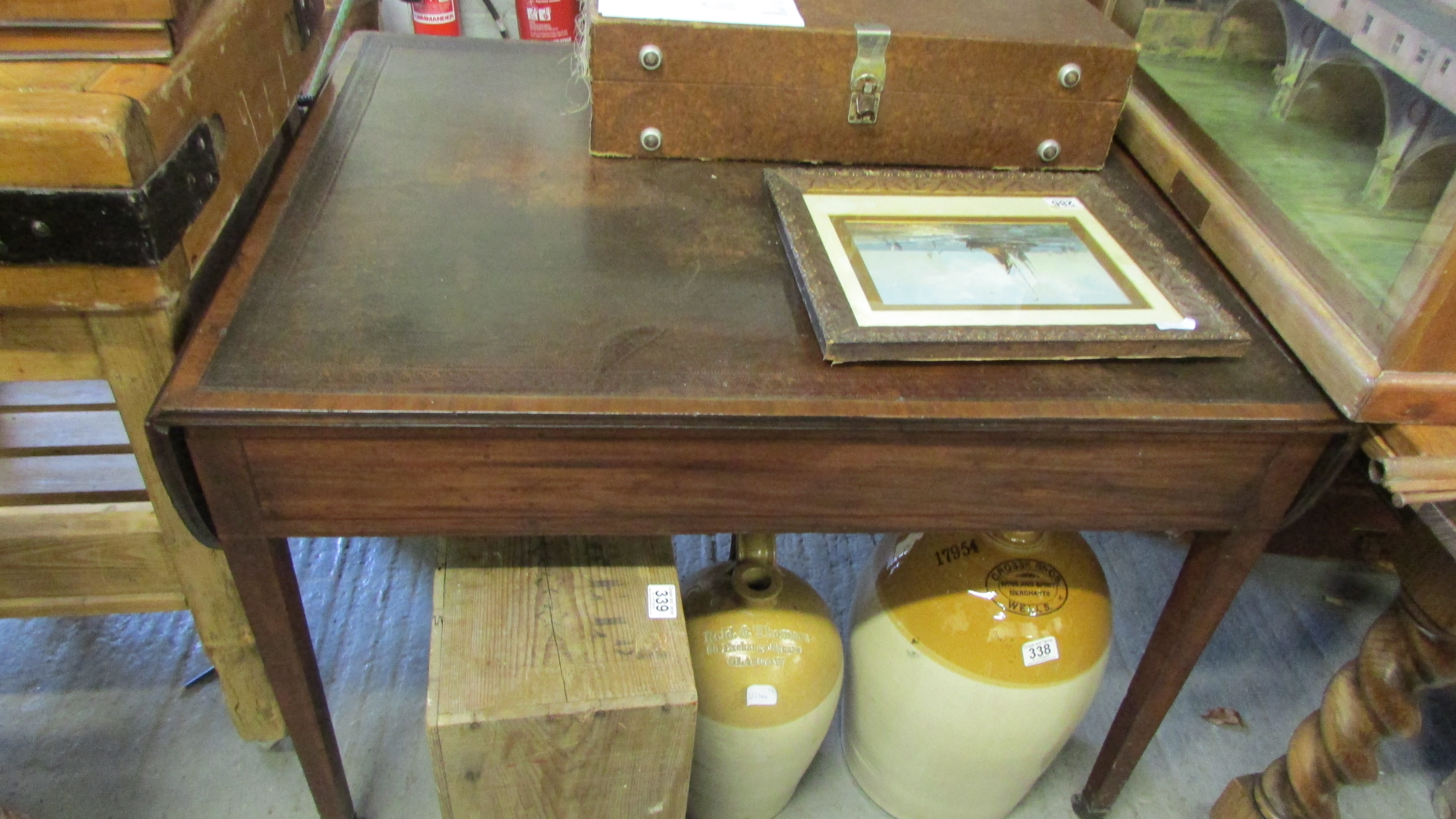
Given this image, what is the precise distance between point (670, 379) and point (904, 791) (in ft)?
2.56

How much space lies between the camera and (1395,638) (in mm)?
1064

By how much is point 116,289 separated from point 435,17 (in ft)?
3.20

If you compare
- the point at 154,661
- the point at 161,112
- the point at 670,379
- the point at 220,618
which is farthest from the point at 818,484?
the point at 154,661

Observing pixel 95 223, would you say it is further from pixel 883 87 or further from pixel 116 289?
pixel 883 87

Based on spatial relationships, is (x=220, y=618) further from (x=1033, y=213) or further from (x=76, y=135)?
(x=1033, y=213)

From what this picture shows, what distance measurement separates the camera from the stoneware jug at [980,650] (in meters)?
1.16

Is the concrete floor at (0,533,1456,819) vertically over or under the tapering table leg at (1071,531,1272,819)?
under

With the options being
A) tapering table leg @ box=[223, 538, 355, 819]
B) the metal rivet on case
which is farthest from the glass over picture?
tapering table leg @ box=[223, 538, 355, 819]

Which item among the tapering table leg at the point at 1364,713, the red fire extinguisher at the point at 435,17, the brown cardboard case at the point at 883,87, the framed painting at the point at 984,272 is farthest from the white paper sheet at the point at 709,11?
the tapering table leg at the point at 1364,713

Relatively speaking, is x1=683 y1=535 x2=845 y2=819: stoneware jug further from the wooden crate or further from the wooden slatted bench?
the wooden slatted bench

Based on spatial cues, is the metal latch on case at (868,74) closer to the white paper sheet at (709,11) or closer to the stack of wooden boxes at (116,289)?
the white paper sheet at (709,11)

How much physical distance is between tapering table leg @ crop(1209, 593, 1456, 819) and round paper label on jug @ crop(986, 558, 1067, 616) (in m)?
0.32

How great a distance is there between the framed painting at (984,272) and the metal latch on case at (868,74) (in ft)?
0.23

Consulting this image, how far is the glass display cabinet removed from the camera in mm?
832
